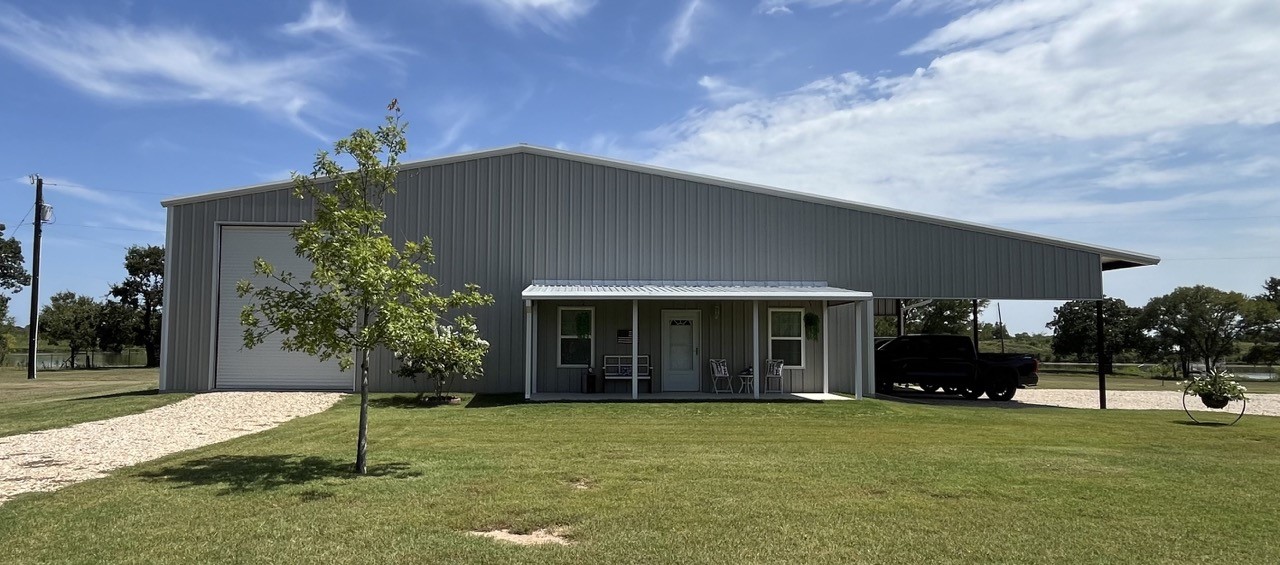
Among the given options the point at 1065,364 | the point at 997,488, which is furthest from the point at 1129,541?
the point at 1065,364

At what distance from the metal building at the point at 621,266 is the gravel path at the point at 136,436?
2273 mm

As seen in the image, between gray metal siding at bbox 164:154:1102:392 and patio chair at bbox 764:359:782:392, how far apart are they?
1.89 m

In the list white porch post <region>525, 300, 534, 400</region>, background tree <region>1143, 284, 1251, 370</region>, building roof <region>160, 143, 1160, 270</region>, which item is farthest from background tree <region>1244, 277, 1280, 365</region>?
white porch post <region>525, 300, 534, 400</region>

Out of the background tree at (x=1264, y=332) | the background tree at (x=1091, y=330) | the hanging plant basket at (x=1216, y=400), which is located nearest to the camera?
the hanging plant basket at (x=1216, y=400)

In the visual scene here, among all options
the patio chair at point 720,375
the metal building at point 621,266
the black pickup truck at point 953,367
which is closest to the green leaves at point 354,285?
the metal building at point 621,266

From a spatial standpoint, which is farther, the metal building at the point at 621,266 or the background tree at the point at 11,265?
the background tree at the point at 11,265

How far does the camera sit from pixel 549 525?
5.68 m

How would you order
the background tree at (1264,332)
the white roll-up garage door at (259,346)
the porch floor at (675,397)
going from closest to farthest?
1. the porch floor at (675,397)
2. the white roll-up garage door at (259,346)
3. the background tree at (1264,332)

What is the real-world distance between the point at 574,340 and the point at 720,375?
126 inches

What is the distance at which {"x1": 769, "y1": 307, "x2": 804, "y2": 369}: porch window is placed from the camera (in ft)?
58.4

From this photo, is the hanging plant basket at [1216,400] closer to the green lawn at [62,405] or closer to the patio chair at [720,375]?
the patio chair at [720,375]

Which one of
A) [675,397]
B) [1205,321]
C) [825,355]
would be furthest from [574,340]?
[1205,321]

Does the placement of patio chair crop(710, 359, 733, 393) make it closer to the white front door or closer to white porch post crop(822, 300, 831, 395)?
the white front door

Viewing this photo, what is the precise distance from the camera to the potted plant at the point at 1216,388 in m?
13.5
